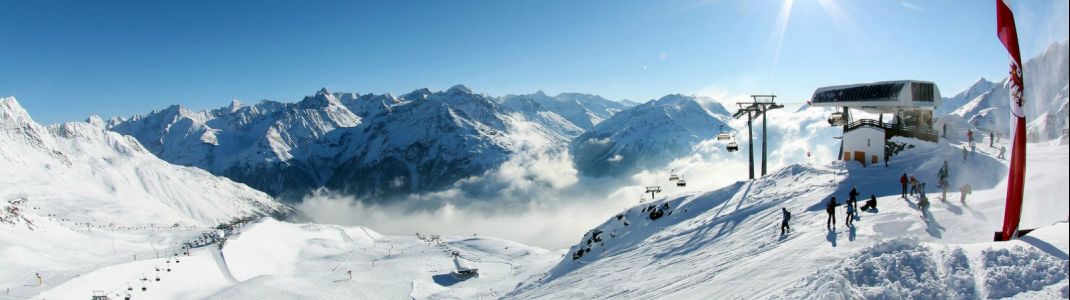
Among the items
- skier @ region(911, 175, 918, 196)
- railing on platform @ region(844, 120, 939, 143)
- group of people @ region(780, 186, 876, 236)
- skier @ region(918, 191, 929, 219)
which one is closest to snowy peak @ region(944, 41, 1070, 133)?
group of people @ region(780, 186, 876, 236)

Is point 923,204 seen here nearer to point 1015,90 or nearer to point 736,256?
point 736,256

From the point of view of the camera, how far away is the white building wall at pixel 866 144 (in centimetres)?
3709

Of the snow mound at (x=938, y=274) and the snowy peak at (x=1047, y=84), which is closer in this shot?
the snowy peak at (x=1047, y=84)

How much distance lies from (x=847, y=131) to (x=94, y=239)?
119047mm

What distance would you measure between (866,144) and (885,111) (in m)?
7.05

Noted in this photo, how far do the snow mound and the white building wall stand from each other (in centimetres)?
2681

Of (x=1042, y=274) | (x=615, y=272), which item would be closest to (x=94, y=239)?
(x=615, y=272)

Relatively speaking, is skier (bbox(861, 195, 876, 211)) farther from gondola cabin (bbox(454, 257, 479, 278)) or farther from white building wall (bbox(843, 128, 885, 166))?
gondola cabin (bbox(454, 257, 479, 278))

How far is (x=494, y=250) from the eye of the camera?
99.1 m

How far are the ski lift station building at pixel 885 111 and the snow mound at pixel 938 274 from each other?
89.5 feet

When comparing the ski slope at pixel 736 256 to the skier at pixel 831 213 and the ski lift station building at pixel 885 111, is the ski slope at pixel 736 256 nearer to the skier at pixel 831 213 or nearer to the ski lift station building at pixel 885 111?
the skier at pixel 831 213

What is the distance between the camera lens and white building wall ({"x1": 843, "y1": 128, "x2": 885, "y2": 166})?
122 ft

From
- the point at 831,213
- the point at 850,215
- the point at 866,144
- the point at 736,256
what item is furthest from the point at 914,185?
the point at 866,144

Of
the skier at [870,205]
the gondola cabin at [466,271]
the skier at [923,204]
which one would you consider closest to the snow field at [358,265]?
the gondola cabin at [466,271]
